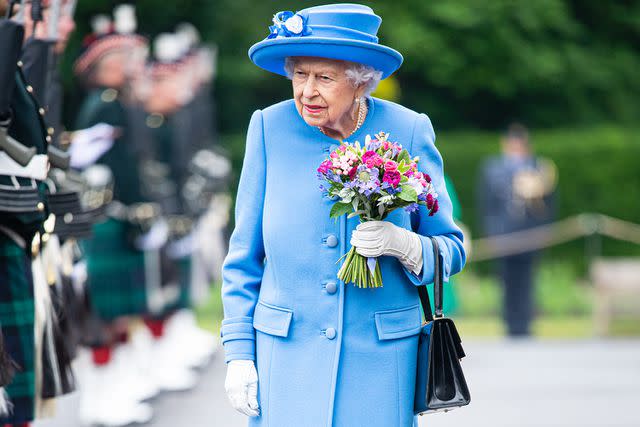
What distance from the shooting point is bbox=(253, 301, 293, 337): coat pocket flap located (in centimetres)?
384

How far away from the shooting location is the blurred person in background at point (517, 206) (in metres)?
12.2

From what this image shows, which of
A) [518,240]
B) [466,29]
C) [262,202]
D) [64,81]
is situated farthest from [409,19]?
[262,202]

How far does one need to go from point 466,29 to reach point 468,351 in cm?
883

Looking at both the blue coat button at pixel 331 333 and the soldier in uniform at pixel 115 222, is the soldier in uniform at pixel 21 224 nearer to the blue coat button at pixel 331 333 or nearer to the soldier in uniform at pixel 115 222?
the blue coat button at pixel 331 333

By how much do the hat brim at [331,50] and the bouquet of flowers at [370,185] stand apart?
0.84ft

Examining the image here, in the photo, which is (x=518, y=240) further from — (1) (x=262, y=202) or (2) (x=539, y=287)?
(1) (x=262, y=202)

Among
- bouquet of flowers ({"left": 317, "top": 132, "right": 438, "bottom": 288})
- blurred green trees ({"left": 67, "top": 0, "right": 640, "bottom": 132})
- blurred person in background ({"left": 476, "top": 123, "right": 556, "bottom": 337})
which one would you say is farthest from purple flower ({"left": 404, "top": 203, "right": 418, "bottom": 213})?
blurred green trees ({"left": 67, "top": 0, "right": 640, "bottom": 132})

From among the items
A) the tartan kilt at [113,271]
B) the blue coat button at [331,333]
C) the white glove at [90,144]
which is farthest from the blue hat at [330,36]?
the tartan kilt at [113,271]

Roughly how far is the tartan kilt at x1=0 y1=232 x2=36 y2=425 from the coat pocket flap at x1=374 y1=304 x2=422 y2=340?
1697mm

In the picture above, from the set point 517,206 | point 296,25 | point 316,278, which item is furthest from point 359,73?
point 517,206

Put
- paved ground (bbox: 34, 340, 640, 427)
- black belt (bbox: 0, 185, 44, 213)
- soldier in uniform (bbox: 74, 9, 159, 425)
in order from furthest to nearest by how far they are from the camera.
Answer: soldier in uniform (bbox: 74, 9, 159, 425) → paved ground (bbox: 34, 340, 640, 427) → black belt (bbox: 0, 185, 44, 213)

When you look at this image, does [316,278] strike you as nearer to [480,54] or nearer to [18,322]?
[18,322]

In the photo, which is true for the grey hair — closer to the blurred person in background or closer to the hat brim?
the hat brim

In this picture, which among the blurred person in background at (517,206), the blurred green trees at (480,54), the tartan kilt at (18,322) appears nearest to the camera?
the tartan kilt at (18,322)
